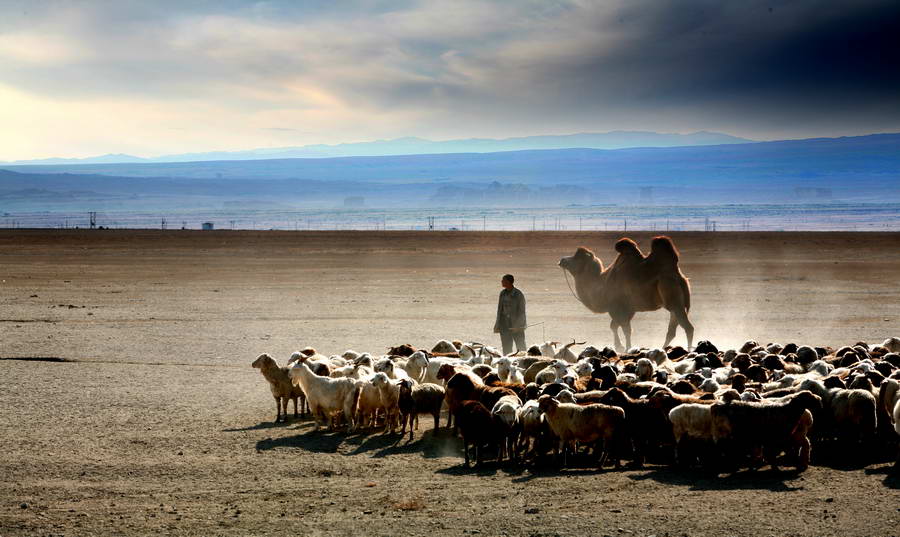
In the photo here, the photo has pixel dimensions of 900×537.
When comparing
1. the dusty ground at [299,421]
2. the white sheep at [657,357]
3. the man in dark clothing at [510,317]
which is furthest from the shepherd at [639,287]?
the white sheep at [657,357]

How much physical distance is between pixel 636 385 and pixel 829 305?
17839mm

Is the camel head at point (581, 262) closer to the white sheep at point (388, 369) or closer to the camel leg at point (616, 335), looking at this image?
the camel leg at point (616, 335)

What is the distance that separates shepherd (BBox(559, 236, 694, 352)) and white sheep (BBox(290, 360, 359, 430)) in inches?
342

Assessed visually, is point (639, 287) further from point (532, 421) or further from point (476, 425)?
point (476, 425)

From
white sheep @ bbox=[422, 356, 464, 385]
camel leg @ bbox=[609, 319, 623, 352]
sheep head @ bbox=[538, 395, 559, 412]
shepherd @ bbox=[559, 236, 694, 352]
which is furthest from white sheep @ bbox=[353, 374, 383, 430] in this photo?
camel leg @ bbox=[609, 319, 623, 352]

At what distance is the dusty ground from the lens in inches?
336

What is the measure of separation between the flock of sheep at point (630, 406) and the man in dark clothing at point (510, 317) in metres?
3.90

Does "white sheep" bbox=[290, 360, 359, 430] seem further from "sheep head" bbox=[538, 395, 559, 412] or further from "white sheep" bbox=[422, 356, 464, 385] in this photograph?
"sheep head" bbox=[538, 395, 559, 412]

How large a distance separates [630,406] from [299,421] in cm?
490

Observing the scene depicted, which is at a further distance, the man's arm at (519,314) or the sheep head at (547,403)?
the man's arm at (519,314)

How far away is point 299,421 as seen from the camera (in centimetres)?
1312

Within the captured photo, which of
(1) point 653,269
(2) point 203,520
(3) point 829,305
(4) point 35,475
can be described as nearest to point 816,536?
(2) point 203,520

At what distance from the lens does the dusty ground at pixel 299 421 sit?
8.54 metres

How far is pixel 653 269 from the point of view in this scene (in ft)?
64.4
